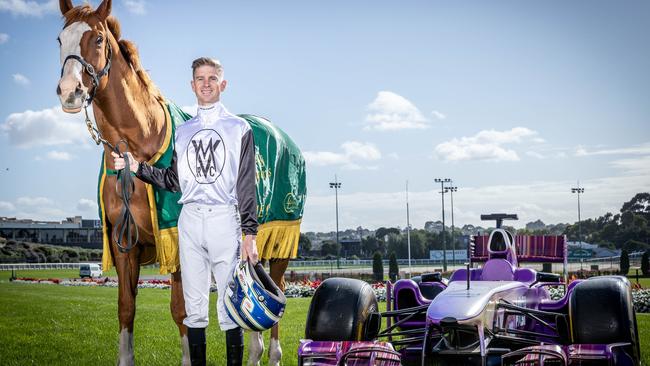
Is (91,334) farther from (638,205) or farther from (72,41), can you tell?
(638,205)

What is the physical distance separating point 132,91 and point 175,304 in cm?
227

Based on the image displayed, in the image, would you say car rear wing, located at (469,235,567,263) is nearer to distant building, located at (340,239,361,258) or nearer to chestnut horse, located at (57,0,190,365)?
chestnut horse, located at (57,0,190,365)

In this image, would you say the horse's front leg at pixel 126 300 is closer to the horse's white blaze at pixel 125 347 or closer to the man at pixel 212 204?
the horse's white blaze at pixel 125 347

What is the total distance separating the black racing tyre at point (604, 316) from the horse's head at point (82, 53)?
16.1 feet

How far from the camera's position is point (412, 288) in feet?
26.6

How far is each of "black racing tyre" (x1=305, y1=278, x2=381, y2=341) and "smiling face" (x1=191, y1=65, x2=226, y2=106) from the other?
87.8 inches

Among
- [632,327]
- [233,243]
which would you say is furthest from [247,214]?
[632,327]

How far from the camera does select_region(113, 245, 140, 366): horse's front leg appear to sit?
25.0 ft

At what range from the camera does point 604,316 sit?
6648mm

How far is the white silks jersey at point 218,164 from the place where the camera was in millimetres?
5840

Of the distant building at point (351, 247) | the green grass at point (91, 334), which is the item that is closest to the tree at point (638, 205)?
the distant building at point (351, 247)

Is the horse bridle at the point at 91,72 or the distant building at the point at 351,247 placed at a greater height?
the horse bridle at the point at 91,72

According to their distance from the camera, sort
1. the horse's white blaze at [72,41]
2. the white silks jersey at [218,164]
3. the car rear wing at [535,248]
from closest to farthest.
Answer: the white silks jersey at [218,164], the horse's white blaze at [72,41], the car rear wing at [535,248]

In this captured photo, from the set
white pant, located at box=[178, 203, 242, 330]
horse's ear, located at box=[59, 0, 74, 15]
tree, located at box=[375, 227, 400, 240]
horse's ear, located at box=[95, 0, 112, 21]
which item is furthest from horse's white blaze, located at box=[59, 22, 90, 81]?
tree, located at box=[375, 227, 400, 240]
